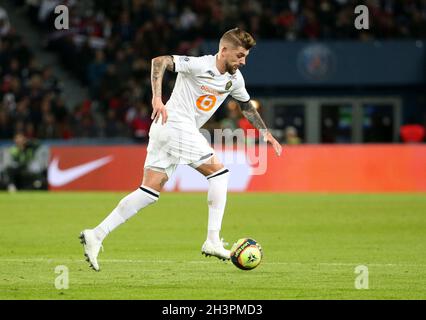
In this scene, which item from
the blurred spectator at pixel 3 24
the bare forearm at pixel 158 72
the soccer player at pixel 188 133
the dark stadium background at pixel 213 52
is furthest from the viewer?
the blurred spectator at pixel 3 24

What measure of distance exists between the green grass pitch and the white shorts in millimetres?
1074

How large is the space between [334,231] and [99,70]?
15850 mm

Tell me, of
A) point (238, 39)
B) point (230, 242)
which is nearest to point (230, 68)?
point (238, 39)

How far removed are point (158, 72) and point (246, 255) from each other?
1.98 meters

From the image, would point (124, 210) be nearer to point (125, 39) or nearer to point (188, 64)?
point (188, 64)

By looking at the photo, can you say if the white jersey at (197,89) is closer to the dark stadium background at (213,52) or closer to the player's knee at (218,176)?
the player's knee at (218,176)

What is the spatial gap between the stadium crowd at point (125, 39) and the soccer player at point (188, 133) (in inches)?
621

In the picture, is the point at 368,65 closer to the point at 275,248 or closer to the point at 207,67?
the point at 275,248

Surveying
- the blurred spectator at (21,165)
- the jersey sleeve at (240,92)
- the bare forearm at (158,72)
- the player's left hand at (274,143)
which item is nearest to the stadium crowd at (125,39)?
the blurred spectator at (21,165)

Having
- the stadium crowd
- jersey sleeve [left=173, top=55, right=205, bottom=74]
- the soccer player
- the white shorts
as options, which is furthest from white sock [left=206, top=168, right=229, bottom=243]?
the stadium crowd

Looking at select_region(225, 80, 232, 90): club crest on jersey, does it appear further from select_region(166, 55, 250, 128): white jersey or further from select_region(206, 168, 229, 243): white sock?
select_region(206, 168, 229, 243): white sock

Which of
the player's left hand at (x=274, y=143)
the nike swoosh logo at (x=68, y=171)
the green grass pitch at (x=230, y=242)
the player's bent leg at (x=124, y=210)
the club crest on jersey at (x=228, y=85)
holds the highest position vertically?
the club crest on jersey at (x=228, y=85)

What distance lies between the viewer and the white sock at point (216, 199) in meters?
11.2

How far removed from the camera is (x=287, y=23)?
32781 millimetres
